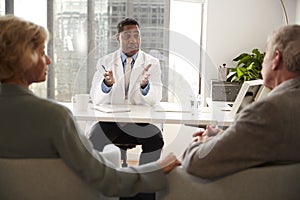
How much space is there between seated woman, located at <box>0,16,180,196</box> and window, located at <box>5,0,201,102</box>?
118 inches

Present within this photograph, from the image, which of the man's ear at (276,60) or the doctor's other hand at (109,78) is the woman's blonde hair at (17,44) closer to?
the man's ear at (276,60)

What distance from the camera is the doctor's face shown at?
3.04 meters

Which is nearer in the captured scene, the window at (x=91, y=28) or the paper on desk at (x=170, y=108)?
the paper on desk at (x=170, y=108)

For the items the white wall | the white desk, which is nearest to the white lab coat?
the white desk

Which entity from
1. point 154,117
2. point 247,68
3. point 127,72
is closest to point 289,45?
point 154,117

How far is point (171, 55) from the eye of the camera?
4.14 metres

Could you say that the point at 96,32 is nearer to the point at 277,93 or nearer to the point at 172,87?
the point at 172,87

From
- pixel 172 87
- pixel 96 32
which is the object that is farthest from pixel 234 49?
pixel 96 32

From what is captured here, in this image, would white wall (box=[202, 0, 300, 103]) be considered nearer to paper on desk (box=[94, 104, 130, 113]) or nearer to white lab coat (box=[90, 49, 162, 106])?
white lab coat (box=[90, 49, 162, 106])

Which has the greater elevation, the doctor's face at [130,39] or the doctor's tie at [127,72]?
the doctor's face at [130,39]

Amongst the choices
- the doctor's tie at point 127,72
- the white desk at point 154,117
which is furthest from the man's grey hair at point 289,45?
the doctor's tie at point 127,72

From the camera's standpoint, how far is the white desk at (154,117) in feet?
7.88

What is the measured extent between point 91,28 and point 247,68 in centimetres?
178

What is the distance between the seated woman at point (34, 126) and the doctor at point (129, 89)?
1.24m
